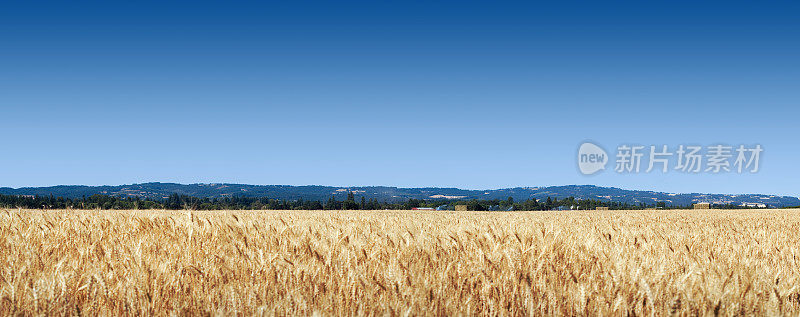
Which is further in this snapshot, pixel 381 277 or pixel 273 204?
pixel 273 204

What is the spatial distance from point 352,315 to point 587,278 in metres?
1.51

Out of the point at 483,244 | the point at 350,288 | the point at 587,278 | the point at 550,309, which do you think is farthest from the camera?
the point at 483,244

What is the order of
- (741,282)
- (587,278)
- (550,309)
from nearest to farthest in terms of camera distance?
1. (550,309)
2. (741,282)
3. (587,278)

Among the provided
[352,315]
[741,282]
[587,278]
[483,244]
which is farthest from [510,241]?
[352,315]

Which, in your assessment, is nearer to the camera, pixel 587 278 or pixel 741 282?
pixel 741 282

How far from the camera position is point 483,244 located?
155 inches

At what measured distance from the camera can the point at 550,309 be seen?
94.0 inches

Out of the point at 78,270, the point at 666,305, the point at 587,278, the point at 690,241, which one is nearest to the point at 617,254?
the point at 587,278

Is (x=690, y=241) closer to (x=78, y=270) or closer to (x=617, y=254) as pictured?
(x=617, y=254)

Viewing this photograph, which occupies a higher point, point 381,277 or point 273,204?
point 381,277

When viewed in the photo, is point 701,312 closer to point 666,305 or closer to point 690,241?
point 666,305

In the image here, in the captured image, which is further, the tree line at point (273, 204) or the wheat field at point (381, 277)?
the tree line at point (273, 204)

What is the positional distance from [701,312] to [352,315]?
1.47 meters

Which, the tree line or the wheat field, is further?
the tree line
